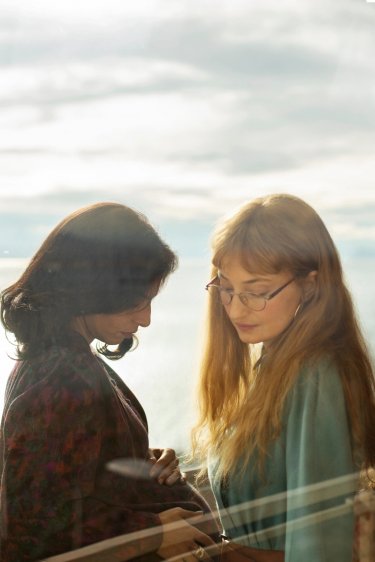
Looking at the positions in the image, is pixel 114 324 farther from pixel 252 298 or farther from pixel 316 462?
pixel 316 462

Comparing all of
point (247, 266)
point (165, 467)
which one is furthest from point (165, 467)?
point (247, 266)

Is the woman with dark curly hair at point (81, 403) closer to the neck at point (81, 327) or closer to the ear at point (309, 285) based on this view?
the neck at point (81, 327)

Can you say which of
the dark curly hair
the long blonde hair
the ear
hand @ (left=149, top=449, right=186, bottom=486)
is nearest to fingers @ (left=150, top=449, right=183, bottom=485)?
hand @ (left=149, top=449, right=186, bottom=486)

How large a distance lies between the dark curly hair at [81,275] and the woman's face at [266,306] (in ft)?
0.54

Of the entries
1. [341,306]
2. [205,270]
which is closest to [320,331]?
[341,306]

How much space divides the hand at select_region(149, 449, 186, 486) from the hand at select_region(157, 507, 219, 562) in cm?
7

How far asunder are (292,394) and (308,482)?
18 cm

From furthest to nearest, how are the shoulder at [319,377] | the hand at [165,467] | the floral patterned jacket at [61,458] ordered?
the hand at [165,467] → the shoulder at [319,377] → the floral patterned jacket at [61,458]

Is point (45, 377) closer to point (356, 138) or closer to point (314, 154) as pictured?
point (314, 154)

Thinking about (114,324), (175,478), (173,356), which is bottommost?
(175,478)

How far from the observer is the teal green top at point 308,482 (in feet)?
5.05

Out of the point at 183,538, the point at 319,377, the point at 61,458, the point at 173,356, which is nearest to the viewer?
the point at 61,458

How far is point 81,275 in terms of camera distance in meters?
1.54

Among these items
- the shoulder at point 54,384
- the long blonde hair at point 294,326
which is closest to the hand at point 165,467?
the long blonde hair at point 294,326
